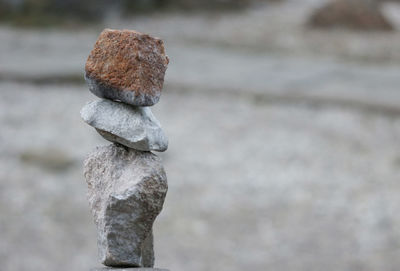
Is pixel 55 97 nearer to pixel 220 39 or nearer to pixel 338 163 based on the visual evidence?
pixel 338 163

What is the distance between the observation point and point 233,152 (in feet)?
19.9

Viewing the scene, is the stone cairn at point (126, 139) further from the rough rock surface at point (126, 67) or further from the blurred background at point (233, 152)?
the blurred background at point (233, 152)

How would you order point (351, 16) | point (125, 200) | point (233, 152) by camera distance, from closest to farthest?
point (125, 200)
point (233, 152)
point (351, 16)

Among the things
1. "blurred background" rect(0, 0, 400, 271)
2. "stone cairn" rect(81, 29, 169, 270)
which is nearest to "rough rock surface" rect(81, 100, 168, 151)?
"stone cairn" rect(81, 29, 169, 270)

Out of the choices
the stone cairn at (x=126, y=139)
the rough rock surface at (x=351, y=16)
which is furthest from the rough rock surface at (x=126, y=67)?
the rough rock surface at (x=351, y=16)

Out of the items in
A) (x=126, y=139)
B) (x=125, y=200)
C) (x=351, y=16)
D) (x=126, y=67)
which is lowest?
(x=125, y=200)

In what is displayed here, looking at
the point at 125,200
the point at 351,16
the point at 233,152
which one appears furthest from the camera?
the point at 351,16

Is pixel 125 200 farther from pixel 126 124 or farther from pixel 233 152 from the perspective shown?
pixel 233 152

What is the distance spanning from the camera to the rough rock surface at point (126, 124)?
4.50 feet

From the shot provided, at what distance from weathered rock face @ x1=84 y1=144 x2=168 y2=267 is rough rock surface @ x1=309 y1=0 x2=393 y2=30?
1205 cm

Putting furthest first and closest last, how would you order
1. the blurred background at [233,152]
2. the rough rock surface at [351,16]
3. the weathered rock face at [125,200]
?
the rough rock surface at [351,16]
the blurred background at [233,152]
the weathered rock face at [125,200]

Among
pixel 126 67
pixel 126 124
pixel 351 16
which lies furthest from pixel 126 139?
pixel 351 16

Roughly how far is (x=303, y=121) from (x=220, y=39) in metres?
5.07

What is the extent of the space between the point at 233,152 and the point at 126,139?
4732mm
